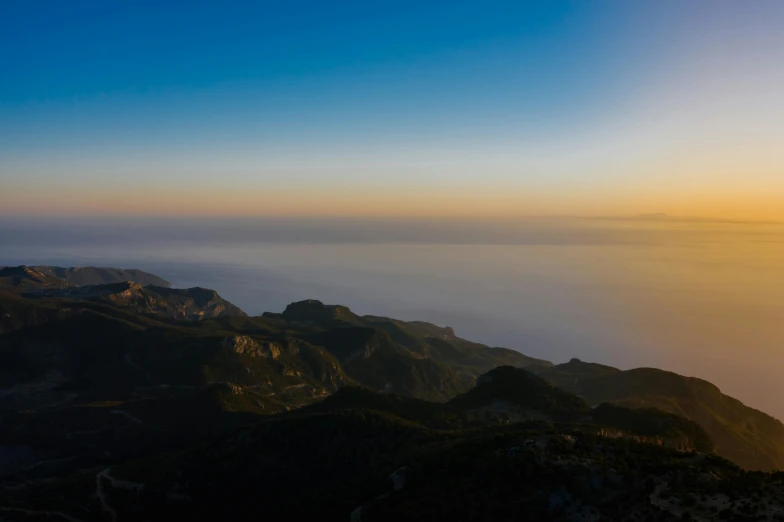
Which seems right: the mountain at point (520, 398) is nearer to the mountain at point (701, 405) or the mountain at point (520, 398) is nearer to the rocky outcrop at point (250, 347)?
the mountain at point (701, 405)

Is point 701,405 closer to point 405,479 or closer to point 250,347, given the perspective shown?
point 405,479

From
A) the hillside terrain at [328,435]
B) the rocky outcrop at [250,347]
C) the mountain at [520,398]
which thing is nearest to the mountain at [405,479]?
the hillside terrain at [328,435]

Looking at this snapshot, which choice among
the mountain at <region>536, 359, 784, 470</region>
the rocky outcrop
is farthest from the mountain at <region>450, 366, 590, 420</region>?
the rocky outcrop

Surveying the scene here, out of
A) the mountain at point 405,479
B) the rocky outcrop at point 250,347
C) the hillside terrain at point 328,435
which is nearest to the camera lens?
the mountain at point 405,479

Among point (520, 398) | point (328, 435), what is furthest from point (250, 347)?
point (520, 398)

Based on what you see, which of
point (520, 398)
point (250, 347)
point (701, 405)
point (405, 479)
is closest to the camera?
point (405, 479)

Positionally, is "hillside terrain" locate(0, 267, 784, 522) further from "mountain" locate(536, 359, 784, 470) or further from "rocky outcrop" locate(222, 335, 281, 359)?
"mountain" locate(536, 359, 784, 470)

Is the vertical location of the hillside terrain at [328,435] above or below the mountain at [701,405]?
above
